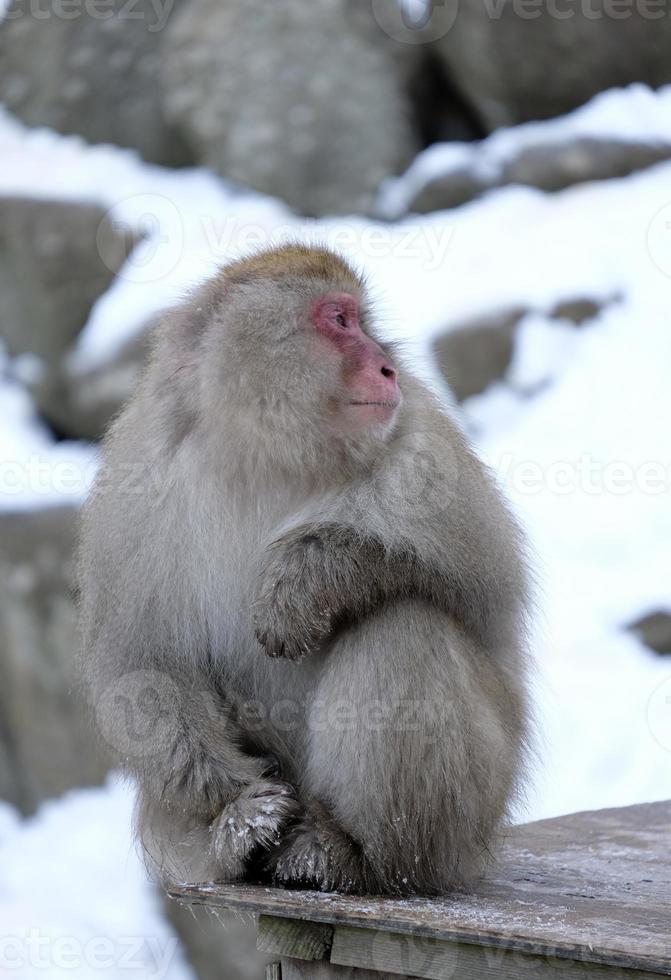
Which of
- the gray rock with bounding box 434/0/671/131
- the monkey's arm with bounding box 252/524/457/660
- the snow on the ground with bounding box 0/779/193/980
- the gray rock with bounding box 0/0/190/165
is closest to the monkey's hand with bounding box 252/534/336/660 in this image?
the monkey's arm with bounding box 252/524/457/660

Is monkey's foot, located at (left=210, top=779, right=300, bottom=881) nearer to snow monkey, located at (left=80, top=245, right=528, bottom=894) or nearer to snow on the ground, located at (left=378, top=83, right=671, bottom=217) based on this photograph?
snow monkey, located at (left=80, top=245, right=528, bottom=894)

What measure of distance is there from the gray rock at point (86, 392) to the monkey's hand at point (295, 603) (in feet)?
15.2

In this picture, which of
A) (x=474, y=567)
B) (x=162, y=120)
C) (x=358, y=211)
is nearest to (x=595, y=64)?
(x=358, y=211)

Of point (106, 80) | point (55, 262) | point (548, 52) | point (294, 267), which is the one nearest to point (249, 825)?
point (294, 267)

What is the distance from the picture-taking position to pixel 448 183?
303 inches

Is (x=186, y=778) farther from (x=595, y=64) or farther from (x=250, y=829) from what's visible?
(x=595, y=64)

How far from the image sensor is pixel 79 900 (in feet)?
21.3

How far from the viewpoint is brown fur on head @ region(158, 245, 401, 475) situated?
2.55 m

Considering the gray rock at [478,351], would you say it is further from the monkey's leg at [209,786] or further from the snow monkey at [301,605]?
the monkey's leg at [209,786]

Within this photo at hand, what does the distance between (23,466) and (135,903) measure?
2373 millimetres

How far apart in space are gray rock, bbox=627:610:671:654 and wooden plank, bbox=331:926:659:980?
3.67 metres

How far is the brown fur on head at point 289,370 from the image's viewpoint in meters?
2.55

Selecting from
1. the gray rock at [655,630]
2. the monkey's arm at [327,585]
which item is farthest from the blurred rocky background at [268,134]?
the monkey's arm at [327,585]

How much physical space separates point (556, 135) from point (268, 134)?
5.75ft
